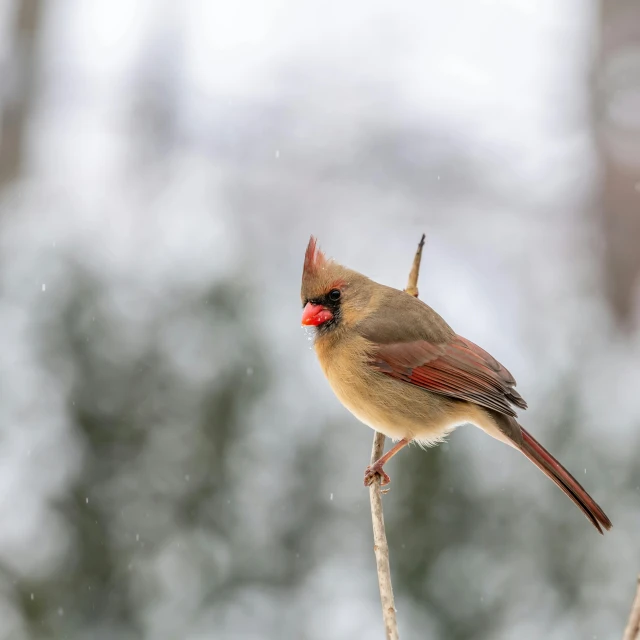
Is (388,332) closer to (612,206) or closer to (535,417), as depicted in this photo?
A: (535,417)

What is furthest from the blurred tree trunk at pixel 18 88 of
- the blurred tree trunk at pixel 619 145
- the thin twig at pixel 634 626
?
the thin twig at pixel 634 626

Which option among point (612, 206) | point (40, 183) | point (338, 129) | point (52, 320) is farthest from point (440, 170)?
point (52, 320)

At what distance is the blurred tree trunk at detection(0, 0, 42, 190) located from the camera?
521cm

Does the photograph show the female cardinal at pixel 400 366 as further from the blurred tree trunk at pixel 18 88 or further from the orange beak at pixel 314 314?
the blurred tree trunk at pixel 18 88

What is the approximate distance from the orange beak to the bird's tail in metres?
A: 0.53

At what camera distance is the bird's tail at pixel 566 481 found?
1612 millimetres

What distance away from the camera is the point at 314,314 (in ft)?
6.62

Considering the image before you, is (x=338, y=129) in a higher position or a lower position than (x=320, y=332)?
higher

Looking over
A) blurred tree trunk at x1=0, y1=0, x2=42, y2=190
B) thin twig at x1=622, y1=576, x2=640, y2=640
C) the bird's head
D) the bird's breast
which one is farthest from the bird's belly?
blurred tree trunk at x1=0, y1=0, x2=42, y2=190

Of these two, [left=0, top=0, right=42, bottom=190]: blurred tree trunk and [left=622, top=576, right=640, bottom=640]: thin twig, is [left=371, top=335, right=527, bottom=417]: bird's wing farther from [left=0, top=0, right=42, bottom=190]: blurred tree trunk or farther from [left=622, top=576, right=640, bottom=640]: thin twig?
[left=0, top=0, right=42, bottom=190]: blurred tree trunk

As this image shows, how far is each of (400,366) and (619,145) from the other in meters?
3.43

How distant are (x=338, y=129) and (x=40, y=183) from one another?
2021 mm

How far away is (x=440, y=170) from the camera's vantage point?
18.2ft

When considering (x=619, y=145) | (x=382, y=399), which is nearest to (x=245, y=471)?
(x=382, y=399)
